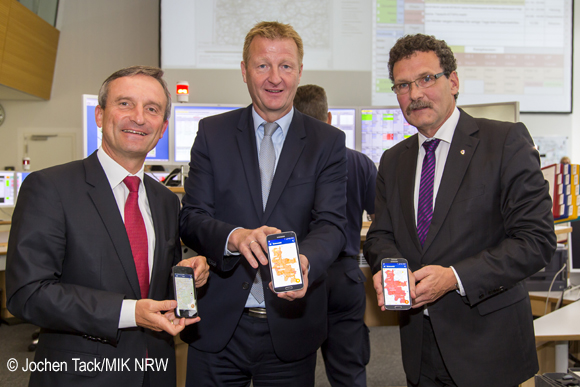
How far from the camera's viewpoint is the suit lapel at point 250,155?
142 centimetres

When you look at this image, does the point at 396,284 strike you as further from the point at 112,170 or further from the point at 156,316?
the point at 112,170

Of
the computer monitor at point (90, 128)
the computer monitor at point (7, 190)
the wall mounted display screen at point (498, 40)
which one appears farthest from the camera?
the wall mounted display screen at point (498, 40)

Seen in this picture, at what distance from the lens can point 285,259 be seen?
3.90ft

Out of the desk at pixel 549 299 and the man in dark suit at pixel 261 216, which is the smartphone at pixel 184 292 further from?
the desk at pixel 549 299

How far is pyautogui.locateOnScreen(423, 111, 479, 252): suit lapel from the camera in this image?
1407 millimetres

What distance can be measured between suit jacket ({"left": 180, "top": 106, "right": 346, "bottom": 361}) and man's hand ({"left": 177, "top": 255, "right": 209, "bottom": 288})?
0.03 metres

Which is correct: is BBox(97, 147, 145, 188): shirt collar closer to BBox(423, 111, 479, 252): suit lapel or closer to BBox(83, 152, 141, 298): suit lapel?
BBox(83, 152, 141, 298): suit lapel

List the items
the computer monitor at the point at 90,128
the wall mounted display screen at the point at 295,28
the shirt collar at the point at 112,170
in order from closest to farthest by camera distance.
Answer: the shirt collar at the point at 112,170 < the computer monitor at the point at 90,128 < the wall mounted display screen at the point at 295,28

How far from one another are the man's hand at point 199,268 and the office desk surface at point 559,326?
1352mm

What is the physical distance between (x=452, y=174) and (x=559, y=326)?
3.34ft

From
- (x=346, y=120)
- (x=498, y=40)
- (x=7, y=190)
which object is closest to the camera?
(x=346, y=120)

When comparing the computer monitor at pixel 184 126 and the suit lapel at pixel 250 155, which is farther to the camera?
the computer monitor at pixel 184 126

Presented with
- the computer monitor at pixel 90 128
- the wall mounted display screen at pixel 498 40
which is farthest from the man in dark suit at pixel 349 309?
the wall mounted display screen at pixel 498 40

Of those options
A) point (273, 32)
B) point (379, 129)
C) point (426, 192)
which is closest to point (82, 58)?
point (379, 129)
